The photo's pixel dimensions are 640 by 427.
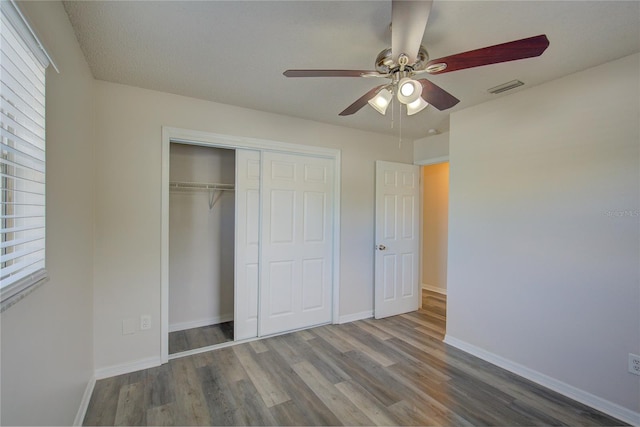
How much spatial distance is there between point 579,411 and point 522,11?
2535 millimetres

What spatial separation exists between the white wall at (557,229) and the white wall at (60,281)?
10.1 feet

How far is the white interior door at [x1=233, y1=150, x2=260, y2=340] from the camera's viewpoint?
295cm

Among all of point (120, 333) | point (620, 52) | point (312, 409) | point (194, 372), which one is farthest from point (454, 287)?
point (120, 333)

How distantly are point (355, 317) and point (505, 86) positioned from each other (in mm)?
2822

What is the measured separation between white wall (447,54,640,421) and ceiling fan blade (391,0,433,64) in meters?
1.62

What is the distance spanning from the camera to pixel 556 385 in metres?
2.19

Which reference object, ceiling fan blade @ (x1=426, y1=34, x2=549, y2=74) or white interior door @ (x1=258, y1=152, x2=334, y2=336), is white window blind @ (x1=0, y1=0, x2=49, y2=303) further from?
white interior door @ (x1=258, y1=152, x2=334, y2=336)

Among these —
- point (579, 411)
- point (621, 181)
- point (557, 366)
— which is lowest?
point (579, 411)

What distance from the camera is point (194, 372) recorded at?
2.39 metres

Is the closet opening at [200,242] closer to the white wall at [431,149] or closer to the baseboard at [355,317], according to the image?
the baseboard at [355,317]

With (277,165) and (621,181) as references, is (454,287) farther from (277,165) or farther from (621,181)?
(277,165)

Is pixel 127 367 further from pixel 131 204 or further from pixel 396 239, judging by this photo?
pixel 396 239

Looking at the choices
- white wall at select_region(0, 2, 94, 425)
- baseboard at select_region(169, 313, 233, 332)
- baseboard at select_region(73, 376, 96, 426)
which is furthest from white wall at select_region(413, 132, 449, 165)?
baseboard at select_region(73, 376, 96, 426)

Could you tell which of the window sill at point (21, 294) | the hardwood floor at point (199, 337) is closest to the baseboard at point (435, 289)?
the hardwood floor at point (199, 337)
